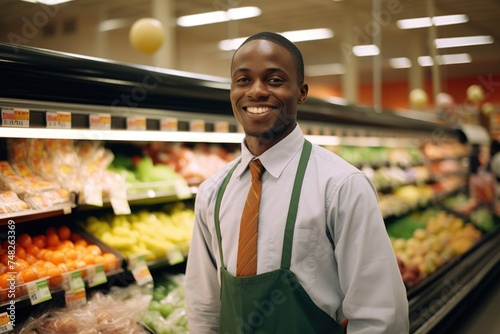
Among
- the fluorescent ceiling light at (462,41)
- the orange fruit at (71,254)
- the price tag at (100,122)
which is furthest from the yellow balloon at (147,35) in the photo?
the fluorescent ceiling light at (462,41)

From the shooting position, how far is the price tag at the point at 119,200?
247 centimetres

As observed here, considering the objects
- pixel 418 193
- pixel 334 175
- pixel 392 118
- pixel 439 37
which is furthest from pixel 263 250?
pixel 439 37

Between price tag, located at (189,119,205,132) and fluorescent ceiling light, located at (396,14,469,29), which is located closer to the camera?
price tag, located at (189,119,205,132)

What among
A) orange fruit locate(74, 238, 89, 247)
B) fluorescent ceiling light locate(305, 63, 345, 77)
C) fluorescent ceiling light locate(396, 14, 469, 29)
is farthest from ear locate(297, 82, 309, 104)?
fluorescent ceiling light locate(305, 63, 345, 77)

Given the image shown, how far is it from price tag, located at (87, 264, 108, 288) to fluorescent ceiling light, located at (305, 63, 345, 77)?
1549 centimetres

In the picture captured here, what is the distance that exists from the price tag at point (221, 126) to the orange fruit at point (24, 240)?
4.24 feet

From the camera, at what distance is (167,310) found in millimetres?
2754

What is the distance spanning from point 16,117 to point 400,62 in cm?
1533

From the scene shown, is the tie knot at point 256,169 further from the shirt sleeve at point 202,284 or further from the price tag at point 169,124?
the price tag at point 169,124

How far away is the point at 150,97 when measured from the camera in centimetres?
246

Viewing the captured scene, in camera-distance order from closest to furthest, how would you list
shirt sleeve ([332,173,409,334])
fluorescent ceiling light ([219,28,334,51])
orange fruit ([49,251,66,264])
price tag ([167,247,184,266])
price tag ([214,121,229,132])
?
1. shirt sleeve ([332,173,409,334])
2. orange fruit ([49,251,66,264])
3. price tag ([167,247,184,266])
4. price tag ([214,121,229,132])
5. fluorescent ceiling light ([219,28,334,51])

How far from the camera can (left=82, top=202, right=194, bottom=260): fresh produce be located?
8.66ft

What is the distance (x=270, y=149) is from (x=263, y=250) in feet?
1.21

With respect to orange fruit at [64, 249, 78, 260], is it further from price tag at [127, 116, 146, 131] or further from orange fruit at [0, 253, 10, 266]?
price tag at [127, 116, 146, 131]
